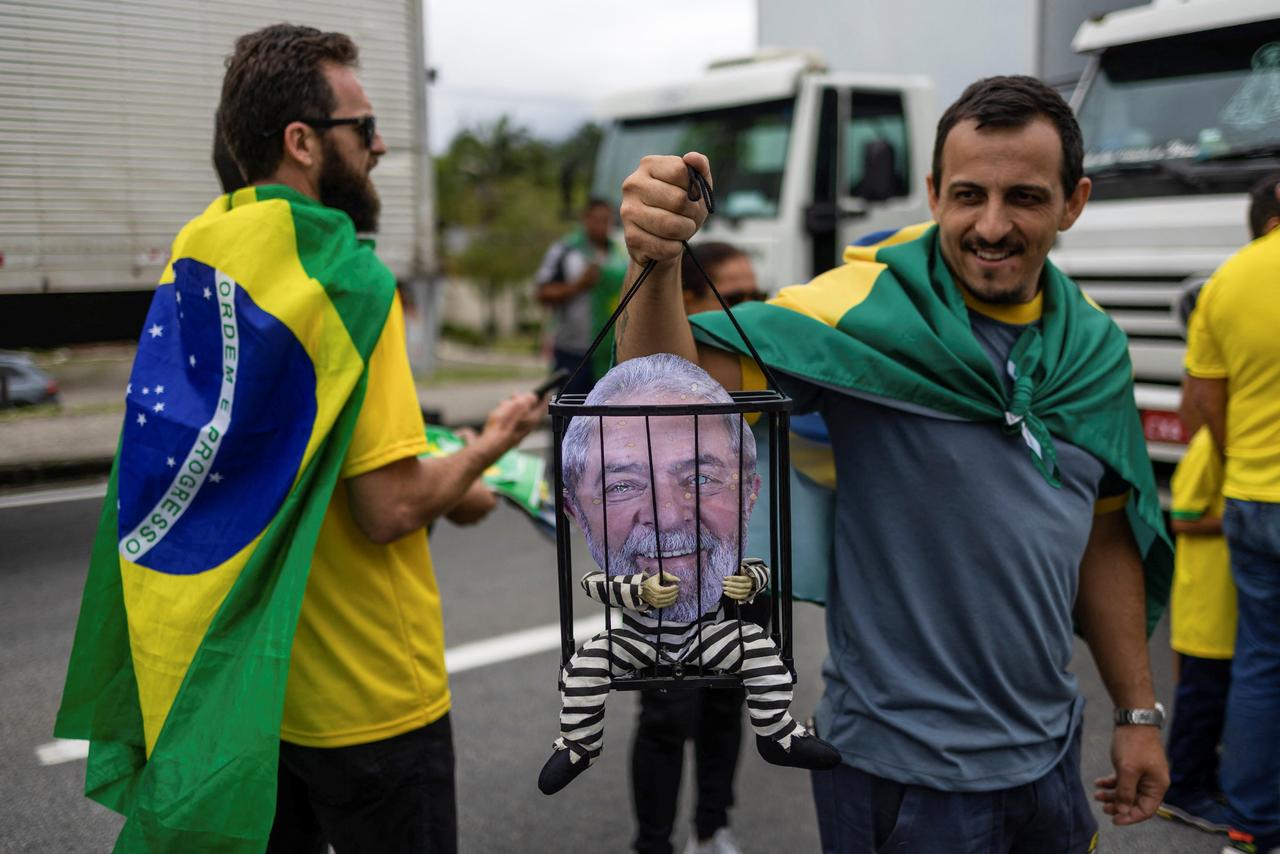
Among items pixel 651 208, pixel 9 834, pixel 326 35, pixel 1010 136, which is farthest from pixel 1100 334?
pixel 9 834

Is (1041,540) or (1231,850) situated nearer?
(1041,540)

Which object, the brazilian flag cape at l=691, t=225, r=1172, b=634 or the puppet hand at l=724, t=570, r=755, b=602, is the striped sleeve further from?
the brazilian flag cape at l=691, t=225, r=1172, b=634

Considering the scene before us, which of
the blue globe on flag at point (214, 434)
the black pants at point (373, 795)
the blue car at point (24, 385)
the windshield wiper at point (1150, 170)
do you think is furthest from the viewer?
the blue car at point (24, 385)

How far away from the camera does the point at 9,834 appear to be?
3482 millimetres

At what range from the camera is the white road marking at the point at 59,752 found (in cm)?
395

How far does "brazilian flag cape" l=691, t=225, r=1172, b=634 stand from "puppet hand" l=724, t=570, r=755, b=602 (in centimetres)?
59

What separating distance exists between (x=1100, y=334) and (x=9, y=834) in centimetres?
348

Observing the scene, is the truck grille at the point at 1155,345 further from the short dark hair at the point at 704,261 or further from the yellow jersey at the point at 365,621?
the yellow jersey at the point at 365,621

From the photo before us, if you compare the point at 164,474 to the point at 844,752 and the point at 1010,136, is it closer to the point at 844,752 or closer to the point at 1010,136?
the point at 844,752

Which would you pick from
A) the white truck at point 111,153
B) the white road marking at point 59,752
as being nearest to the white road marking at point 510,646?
the white road marking at point 59,752

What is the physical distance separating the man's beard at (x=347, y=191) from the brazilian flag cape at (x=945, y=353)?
894mm

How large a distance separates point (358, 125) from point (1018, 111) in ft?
4.06

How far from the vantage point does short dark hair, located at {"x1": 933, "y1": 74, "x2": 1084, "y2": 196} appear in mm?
1873

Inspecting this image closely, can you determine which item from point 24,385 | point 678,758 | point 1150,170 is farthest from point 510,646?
point 24,385
